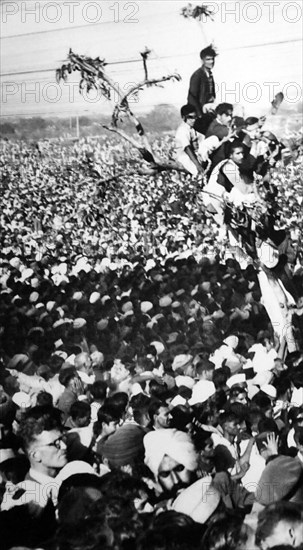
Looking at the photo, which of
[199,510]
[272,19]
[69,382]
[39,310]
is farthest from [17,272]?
[272,19]

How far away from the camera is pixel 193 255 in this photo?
2320 mm

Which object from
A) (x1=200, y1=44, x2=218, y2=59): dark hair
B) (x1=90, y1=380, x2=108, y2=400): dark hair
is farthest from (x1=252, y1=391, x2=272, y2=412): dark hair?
(x1=200, y1=44, x2=218, y2=59): dark hair

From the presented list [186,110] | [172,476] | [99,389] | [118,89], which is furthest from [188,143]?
[172,476]

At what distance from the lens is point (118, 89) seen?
7.69 ft

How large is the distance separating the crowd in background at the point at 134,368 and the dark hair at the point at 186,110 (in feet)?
0.36

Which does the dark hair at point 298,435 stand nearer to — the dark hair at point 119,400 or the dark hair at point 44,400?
the dark hair at point 119,400

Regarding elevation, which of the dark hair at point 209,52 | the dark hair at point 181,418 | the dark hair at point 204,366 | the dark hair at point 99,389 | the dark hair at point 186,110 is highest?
the dark hair at point 209,52

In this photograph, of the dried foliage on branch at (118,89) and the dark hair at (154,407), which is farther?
the dried foliage on branch at (118,89)

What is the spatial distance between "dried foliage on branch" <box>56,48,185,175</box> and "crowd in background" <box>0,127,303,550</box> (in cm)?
4

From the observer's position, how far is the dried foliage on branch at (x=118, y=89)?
232cm

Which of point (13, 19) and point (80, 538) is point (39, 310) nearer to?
point (80, 538)

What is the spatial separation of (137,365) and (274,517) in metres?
0.63

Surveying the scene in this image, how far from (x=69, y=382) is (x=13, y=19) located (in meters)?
1.30

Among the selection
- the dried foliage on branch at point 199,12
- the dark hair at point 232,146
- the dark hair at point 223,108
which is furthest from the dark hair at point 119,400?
the dried foliage on branch at point 199,12
